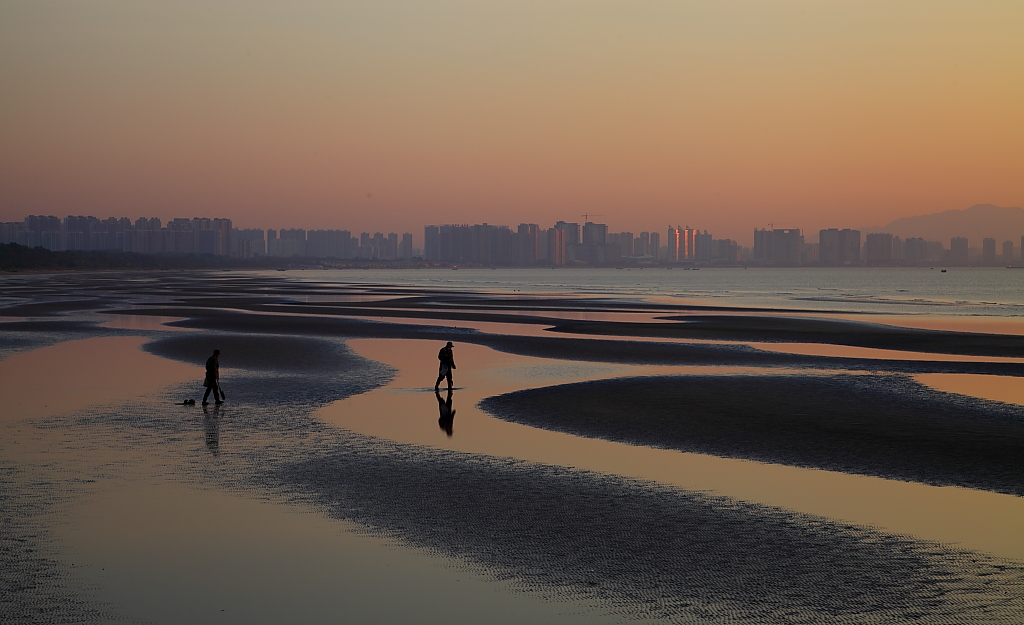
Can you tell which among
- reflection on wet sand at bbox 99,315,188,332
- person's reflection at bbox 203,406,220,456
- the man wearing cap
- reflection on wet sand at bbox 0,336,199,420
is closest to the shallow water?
person's reflection at bbox 203,406,220,456

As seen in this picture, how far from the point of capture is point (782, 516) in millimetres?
14242

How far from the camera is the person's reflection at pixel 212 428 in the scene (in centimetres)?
1939

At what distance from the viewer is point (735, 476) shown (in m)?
17.2

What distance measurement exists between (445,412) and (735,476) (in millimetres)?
9712

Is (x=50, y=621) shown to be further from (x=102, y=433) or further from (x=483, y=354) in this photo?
(x=483, y=354)

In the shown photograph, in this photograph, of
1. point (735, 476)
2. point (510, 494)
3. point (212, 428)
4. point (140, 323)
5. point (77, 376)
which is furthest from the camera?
point (140, 323)

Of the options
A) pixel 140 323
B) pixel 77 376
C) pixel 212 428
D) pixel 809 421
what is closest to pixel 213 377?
pixel 212 428

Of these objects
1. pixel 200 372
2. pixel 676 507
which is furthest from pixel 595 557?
pixel 200 372

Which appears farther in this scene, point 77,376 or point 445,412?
point 77,376

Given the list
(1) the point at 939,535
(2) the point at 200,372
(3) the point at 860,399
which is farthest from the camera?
(2) the point at 200,372

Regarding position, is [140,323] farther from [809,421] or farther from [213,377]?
[809,421]

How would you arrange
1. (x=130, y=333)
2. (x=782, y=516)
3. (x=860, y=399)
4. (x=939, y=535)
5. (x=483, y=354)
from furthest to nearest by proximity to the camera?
(x=130, y=333), (x=483, y=354), (x=860, y=399), (x=782, y=516), (x=939, y=535)

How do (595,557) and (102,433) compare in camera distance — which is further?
(102,433)

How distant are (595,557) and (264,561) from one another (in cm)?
426
